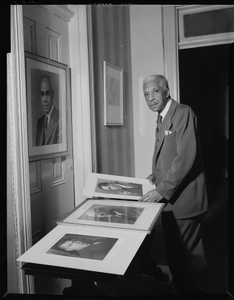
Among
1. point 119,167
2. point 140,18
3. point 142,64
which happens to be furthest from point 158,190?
point 140,18

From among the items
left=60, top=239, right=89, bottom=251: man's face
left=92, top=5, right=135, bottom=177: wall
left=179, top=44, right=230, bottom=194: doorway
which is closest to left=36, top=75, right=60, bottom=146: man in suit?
left=92, top=5, right=135, bottom=177: wall

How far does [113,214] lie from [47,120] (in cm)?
50

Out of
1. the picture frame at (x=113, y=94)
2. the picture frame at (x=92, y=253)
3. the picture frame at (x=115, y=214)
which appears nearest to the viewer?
the picture frame at (x=92, y=253)

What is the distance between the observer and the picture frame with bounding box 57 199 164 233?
113 cm

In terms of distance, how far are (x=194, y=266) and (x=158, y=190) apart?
36 centimetres

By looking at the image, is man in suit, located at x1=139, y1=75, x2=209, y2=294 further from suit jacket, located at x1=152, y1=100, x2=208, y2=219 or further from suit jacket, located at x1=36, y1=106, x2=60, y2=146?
suit jacket, located at x1=36, y1=106, x2=60, y2=146

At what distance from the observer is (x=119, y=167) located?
4.17 feet

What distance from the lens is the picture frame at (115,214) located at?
1.13m

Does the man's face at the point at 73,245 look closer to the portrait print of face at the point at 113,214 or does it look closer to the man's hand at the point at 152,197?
the portrait print of face at the point at 113,214

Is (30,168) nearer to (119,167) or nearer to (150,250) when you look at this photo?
(119,167)

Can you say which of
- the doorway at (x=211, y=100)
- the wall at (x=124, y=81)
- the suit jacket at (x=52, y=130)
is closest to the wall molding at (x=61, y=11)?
the wall at (x=124, y=81)

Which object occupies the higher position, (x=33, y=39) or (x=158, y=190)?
(x=33, y=39)

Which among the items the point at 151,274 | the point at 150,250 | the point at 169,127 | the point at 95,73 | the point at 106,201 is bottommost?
the point at 151,274

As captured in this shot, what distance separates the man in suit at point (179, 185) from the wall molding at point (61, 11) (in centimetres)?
45
